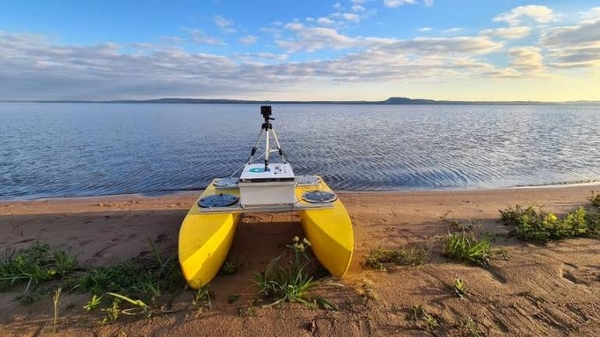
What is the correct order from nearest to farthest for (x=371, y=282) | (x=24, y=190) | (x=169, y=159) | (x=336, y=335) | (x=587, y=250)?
(x=336, y=335) < (x=371, y=282) < (x=587, y=250) < (x=24, y=190) < (x=169, y=159)

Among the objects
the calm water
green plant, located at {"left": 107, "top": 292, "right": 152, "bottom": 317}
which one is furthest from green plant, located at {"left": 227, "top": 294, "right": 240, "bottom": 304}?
the calm water

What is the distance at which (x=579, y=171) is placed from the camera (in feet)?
53.3

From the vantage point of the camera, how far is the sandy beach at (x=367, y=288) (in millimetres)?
3912

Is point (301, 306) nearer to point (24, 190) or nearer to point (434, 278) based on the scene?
point (434, 278)

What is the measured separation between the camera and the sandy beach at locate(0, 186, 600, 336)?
3912 millimetres

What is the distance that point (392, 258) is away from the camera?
554 centimetres

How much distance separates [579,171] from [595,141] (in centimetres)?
1458

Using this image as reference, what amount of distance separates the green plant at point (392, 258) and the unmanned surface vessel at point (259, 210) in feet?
2.11

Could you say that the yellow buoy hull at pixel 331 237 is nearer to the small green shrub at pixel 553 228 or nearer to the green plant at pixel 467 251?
the green plant at pixel 467 251

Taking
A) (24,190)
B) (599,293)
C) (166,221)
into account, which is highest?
(599,293)

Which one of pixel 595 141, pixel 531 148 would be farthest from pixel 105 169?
pixel 595 141

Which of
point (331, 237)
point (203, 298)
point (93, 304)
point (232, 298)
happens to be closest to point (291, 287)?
point (232, 298)

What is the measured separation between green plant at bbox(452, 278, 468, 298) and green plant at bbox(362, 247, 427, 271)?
744 mm

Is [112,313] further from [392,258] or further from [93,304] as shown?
[392,258]
